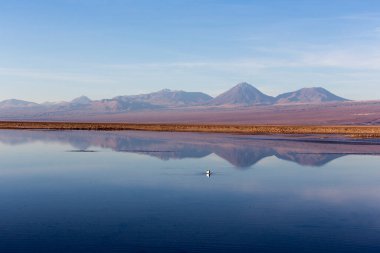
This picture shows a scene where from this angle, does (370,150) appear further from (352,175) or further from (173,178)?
(173,178)

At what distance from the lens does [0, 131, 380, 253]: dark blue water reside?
1013cm

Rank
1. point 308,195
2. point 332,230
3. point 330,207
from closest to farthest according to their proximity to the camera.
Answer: point 332,230, point 330,207, point 308,195

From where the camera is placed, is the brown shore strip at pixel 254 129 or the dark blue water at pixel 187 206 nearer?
the dark blue water at pixel 187 206

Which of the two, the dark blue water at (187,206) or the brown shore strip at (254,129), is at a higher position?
the brown shore strip at (254,129)

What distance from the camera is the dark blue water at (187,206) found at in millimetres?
10133

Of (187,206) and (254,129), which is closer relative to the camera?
(187,206)

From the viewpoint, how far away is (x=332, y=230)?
36.8ft

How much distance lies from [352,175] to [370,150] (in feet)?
42.9

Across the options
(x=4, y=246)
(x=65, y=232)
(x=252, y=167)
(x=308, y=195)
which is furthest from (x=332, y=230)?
(x=252, y=167)

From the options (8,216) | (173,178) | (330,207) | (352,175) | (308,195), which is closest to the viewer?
(8,216)

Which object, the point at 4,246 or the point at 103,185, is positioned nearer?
the point at 4,246

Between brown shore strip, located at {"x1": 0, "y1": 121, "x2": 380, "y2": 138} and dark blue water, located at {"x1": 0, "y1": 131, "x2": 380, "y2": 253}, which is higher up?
brown shore strip, located at {"x1": 0, "y1": 121, "x2": 380, "y2": 138}

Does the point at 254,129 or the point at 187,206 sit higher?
the point at 254,129

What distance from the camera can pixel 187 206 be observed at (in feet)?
44.6
